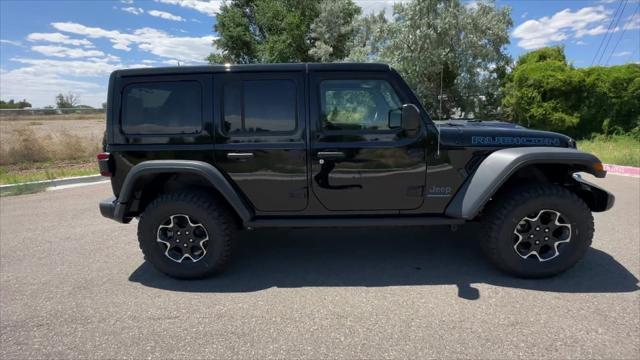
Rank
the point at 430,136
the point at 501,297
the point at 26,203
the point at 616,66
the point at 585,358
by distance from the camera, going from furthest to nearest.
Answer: the point at 616,66
the point at 26,203
the point at 430,136
the point at 501,297
the point at 585,358

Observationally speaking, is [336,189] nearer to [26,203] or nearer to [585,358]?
[585,358]

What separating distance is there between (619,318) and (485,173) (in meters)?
1.36

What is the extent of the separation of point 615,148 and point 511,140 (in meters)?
9.39

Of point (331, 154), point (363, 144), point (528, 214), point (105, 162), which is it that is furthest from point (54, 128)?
point (528, 214)

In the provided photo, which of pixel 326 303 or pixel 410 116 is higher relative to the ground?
pixel 410 116

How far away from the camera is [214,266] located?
3.28m

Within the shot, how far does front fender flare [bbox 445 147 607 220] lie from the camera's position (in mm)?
2975

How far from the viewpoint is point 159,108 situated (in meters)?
3.29

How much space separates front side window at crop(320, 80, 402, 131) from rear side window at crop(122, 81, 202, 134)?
1.21 meters

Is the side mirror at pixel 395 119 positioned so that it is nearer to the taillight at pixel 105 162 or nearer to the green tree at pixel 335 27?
the taillight at pixel 105 162

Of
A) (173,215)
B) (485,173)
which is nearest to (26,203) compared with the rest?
(173,215)

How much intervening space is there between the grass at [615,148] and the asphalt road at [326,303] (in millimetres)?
5432

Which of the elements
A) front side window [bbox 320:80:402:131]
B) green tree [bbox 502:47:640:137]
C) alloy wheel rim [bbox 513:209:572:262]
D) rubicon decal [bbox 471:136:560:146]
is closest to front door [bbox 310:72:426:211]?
front side window [bbox 320:80:402:131]

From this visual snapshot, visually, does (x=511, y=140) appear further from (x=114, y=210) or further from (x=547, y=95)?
(x=547, y=95)
